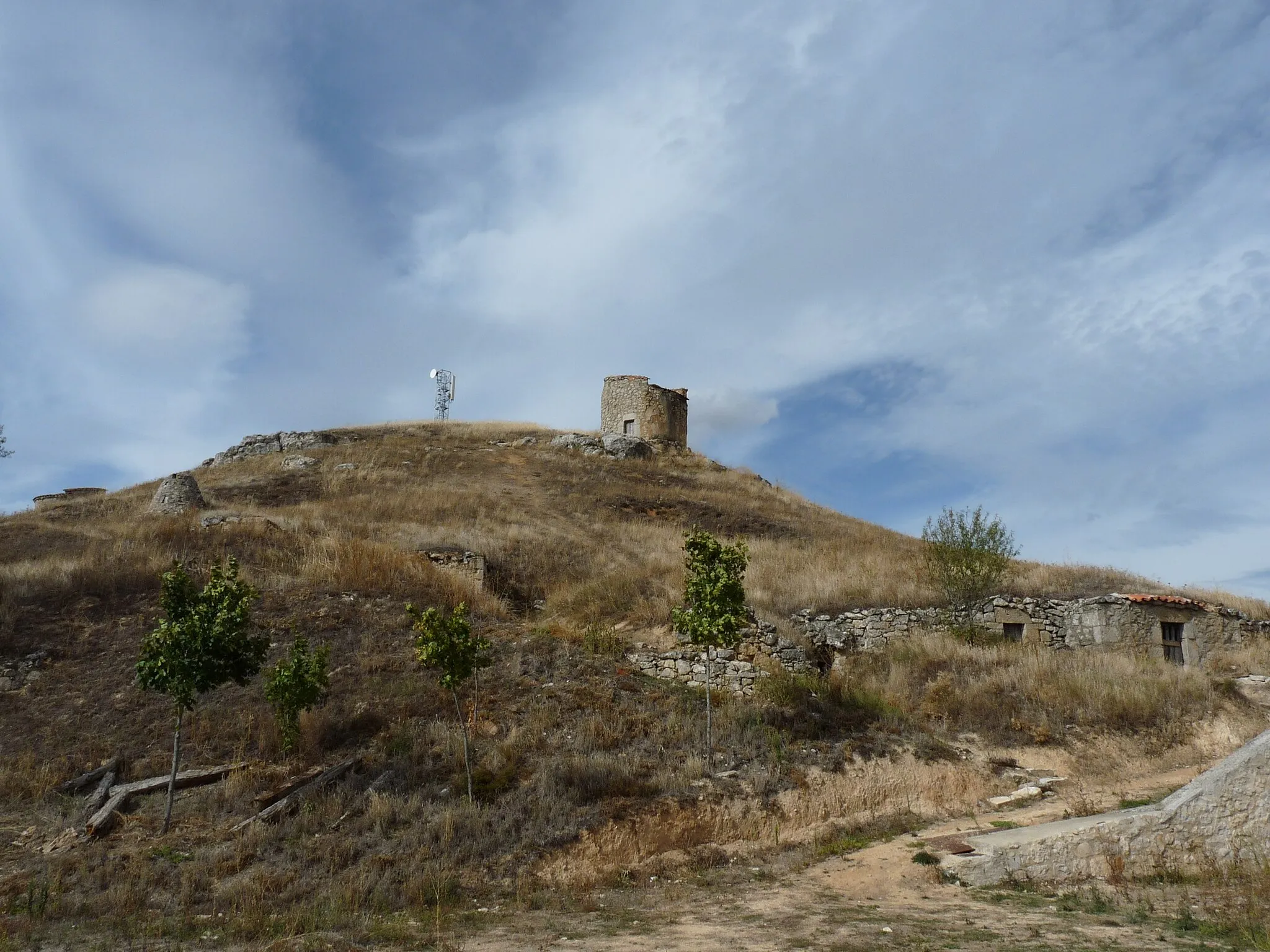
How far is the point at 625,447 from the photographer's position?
130 ft

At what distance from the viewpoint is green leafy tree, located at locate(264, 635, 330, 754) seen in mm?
11805

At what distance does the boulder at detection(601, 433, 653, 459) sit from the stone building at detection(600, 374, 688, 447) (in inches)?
52.3

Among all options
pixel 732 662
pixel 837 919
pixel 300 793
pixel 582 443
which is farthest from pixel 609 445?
pixel 837 919

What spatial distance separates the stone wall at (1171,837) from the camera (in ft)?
26.7

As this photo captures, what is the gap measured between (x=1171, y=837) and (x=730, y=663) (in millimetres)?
8224

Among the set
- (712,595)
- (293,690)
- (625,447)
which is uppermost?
(625,447)

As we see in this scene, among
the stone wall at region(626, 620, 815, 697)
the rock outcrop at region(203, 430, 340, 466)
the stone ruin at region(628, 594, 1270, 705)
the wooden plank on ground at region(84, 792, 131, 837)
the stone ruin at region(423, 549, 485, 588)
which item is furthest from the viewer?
the rock outcrop at region(203, 430, 340, 466)

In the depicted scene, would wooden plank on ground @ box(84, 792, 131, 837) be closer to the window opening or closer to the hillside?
the hillside

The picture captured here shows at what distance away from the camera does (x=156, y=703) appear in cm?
1331

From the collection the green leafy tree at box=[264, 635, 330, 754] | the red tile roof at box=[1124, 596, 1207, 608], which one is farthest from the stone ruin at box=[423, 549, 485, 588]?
the red tile roof at box=[1124, 596, 1207, 608]

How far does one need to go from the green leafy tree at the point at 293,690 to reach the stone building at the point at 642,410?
98.9 feet

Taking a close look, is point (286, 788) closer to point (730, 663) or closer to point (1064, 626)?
point (730, 663)

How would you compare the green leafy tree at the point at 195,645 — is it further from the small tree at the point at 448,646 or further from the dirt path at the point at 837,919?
the dirt path at the point at 837,919

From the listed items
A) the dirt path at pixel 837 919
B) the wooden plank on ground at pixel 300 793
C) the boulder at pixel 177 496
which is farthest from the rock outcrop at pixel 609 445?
the dirt path at pixel 837 919
